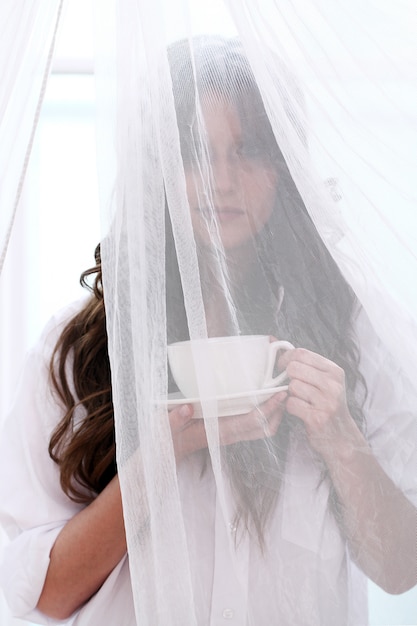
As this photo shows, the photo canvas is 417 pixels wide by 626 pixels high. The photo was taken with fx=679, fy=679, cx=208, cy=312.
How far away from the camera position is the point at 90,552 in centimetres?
67

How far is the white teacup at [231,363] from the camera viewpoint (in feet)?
1.63

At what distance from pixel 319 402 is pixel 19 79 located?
353mm

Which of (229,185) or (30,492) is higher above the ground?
(229,185)

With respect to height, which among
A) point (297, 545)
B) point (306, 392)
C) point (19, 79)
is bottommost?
point (297, 545)

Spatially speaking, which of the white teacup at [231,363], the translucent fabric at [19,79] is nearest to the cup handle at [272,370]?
the white teacup at [231,363]

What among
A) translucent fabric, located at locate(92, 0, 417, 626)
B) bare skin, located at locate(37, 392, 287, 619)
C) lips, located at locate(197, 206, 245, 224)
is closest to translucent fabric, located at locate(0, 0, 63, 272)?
translucent fabric, located at locate(92, 0, 417, 626)

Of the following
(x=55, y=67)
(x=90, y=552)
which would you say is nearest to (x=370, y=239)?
(x=90, y=552)

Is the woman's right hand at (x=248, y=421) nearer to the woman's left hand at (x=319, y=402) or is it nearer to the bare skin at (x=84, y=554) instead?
the woman's left hand at (x=319, y=402)

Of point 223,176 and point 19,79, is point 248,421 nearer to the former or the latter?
point 223,176

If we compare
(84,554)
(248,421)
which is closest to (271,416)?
(248,421)

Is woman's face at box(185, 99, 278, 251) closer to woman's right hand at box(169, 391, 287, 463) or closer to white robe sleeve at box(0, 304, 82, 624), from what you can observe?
woman's right hand at box(169, 391, 287, 463)

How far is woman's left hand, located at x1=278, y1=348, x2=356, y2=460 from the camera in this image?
50cm

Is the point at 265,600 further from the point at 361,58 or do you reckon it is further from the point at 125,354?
the point at 361,58

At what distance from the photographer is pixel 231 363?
0.50 metres
